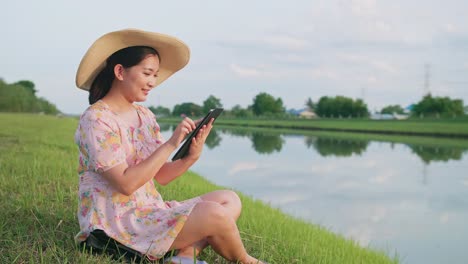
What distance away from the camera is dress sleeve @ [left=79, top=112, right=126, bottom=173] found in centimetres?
199

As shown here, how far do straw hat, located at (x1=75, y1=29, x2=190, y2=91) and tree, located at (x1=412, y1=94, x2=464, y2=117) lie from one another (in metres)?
41.0

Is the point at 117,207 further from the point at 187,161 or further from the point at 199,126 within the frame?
the point at 199,126

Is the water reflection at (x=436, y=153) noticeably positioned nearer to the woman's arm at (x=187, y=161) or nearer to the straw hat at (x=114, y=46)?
the woman's arm at (x=187, y=161)

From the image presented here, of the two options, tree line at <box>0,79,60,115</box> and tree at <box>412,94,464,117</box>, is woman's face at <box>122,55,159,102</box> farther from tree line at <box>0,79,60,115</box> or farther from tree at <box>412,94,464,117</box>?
tree line at <box>0,79,60,115</box>

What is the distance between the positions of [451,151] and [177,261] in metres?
16.6

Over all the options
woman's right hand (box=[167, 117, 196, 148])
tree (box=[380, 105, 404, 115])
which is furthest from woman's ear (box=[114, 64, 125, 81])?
tree (box=[380, 105, 404, 115])

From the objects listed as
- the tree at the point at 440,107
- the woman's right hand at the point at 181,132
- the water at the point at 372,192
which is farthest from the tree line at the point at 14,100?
the woman's right hand at the point at 181,132

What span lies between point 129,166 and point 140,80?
1.24 feet

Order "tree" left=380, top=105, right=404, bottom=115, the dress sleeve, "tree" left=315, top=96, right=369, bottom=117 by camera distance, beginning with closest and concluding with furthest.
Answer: the dress sleeve → "tree" left=315, top=96, right=369, bottom=117 → "tree" left=380, top=105, right=404, bottom=115

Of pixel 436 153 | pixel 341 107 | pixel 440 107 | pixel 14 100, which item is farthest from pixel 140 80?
pixel 341 107

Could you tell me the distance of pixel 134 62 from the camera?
7.06 feet

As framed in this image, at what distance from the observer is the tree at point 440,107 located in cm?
4072

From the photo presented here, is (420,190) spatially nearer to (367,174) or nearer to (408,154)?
(367,174)

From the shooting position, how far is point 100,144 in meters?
2.00
